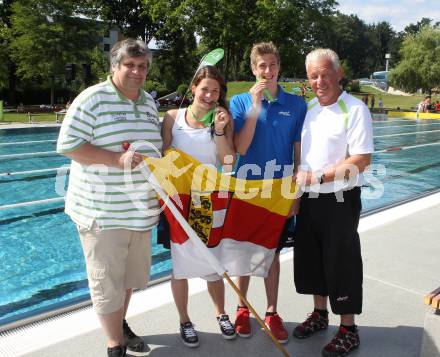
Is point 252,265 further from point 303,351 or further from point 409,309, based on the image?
point 409,309

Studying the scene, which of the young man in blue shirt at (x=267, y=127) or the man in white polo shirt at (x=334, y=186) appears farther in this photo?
the young man in blue shirt at (x=267, y=127)

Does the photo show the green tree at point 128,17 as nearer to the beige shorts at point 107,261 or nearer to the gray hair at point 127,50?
the gray hair at point 127,50

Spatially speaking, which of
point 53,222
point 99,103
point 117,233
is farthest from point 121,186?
point 53,222

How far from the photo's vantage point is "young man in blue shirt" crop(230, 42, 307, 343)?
9.43 ft

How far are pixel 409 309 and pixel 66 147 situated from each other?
274cm

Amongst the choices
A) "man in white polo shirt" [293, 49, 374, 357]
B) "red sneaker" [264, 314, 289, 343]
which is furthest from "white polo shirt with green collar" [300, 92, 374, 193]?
"red sneaker" [264, 314, 289, 343]

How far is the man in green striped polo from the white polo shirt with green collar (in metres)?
0.95

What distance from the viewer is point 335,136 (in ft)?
8.79

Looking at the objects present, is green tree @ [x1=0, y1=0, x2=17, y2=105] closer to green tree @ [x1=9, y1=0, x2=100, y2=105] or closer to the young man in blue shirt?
green tree @ [x1=9, y1=0, x2=100, y2=105]

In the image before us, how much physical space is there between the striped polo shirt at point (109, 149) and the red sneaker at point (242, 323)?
0.96m

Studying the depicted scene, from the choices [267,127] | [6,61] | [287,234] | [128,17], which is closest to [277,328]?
[287,234]

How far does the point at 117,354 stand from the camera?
2.68 meters

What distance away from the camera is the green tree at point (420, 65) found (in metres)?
41.4

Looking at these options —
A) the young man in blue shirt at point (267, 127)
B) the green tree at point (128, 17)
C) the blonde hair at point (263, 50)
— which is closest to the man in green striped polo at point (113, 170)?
the young man in blue shirt at point (267, 127)
